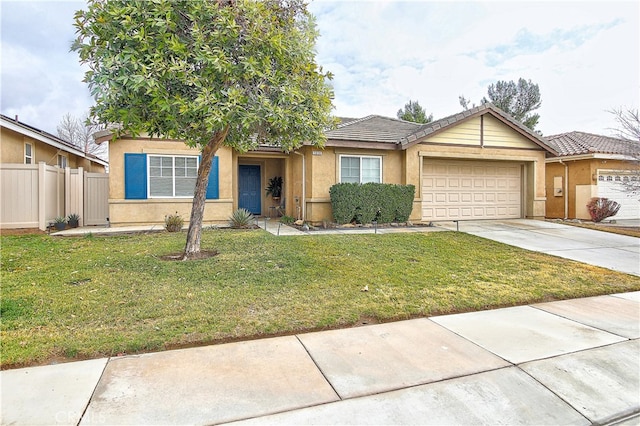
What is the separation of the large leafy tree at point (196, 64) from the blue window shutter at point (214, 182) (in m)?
5.89

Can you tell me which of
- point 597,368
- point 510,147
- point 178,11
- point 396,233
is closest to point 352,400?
point 597,368

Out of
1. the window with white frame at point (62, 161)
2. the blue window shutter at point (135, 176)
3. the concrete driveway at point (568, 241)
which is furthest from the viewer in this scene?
the window with white frame at point (62, 161)

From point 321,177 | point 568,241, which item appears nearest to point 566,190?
point 568,241

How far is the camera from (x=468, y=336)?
3.88 meters

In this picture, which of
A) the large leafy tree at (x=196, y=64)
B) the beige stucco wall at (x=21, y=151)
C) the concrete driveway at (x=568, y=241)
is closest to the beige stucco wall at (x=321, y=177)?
the concrete driveway at (x=568, y=241)

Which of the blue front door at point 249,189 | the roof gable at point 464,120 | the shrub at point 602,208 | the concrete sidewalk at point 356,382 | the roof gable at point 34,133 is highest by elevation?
the roof gable at point 464,120

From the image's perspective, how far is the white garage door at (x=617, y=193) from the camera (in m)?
15.6

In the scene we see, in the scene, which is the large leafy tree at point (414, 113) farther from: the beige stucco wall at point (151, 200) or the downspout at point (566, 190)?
the beige stucco wall at point (151, 200)

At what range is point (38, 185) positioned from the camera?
10391 millimetres

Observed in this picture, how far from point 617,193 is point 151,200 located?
19391 millimetres

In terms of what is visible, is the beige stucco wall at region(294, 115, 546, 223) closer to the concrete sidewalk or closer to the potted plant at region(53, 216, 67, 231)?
the potted plant at region(53, 216, 67, 231)

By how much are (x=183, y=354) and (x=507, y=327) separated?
11.6 ft

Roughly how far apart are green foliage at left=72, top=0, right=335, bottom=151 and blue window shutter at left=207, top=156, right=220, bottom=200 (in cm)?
590

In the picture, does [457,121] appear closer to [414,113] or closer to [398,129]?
[398,129]
